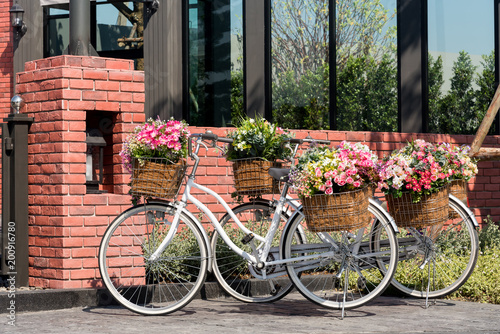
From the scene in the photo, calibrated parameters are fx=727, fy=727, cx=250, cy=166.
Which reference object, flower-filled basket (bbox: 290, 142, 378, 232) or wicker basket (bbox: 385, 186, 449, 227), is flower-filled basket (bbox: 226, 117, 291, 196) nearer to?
flower-filled basket (bbox: 290, 142, 378, 232)

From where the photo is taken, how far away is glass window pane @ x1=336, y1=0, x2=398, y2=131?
1004cm

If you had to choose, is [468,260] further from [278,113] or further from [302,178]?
[278,113]

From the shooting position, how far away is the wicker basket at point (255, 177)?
570cm

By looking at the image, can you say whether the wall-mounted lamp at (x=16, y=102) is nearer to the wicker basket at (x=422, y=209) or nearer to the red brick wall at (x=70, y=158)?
the red brick wall at (x=70, y=158)

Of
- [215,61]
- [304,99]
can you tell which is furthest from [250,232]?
[215,61]

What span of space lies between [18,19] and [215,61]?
370 centimetres

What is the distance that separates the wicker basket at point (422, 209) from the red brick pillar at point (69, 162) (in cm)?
226

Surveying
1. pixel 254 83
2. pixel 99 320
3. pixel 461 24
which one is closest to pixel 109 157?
pixel 99 320

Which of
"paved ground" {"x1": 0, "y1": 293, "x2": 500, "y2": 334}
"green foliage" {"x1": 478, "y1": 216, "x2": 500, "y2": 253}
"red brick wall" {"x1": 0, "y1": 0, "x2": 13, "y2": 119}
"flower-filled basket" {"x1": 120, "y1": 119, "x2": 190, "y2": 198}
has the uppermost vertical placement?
"red brick wall" {"x1": 0, "y1": 0, "x2": 13, "y2": 119}

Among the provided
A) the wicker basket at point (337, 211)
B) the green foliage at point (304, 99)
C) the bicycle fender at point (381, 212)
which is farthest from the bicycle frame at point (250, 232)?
the green foliage at point (304, 99)

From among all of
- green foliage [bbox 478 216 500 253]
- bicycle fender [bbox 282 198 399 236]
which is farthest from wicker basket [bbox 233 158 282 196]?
green foliage [bbox 478 216 500 253]

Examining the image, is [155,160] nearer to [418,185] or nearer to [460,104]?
[418,185]

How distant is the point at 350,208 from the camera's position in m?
5.08

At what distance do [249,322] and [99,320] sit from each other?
1068 mm
